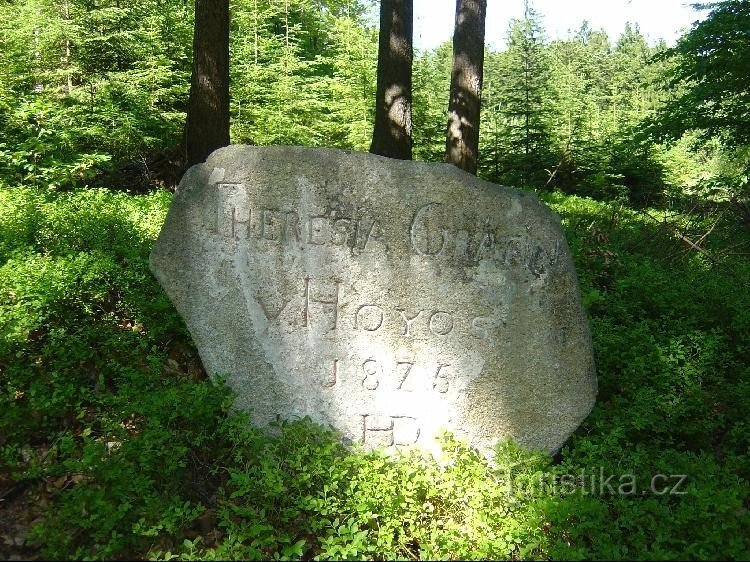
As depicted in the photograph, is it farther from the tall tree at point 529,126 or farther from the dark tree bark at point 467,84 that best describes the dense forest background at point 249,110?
the dark tree bark at point 467,84

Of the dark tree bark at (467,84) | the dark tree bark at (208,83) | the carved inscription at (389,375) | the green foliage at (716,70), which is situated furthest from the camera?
the dark tree bark at (467,84)

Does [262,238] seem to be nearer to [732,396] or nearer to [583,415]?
[583,415]

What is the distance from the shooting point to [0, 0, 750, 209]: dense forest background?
807 centimetres

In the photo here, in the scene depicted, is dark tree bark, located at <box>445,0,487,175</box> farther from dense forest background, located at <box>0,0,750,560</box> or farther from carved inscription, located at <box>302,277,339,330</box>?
carved inscription, located at <box>302,277,339,330</box>

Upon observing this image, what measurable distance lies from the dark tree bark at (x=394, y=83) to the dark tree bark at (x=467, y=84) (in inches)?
25.6

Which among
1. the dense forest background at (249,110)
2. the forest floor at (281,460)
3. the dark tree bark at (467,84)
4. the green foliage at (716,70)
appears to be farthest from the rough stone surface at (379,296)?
the green foliage at (716,70)

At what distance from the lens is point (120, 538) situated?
2646mm

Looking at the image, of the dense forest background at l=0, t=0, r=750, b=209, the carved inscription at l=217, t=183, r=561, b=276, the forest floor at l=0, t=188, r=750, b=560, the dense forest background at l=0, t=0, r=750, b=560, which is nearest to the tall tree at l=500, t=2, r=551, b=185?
the dense forest background at l=0, t=0, r=750, b=209

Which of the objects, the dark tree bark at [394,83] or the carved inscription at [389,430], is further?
the dark tree bark at [394,83]

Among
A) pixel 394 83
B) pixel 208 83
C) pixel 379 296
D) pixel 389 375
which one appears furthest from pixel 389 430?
pixel 394 83

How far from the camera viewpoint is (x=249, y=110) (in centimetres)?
1199

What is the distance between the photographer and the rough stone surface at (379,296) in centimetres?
Result: 364

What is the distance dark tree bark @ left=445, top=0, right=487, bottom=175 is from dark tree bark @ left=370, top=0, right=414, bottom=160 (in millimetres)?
649

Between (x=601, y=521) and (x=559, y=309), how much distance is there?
1274 millimetres
